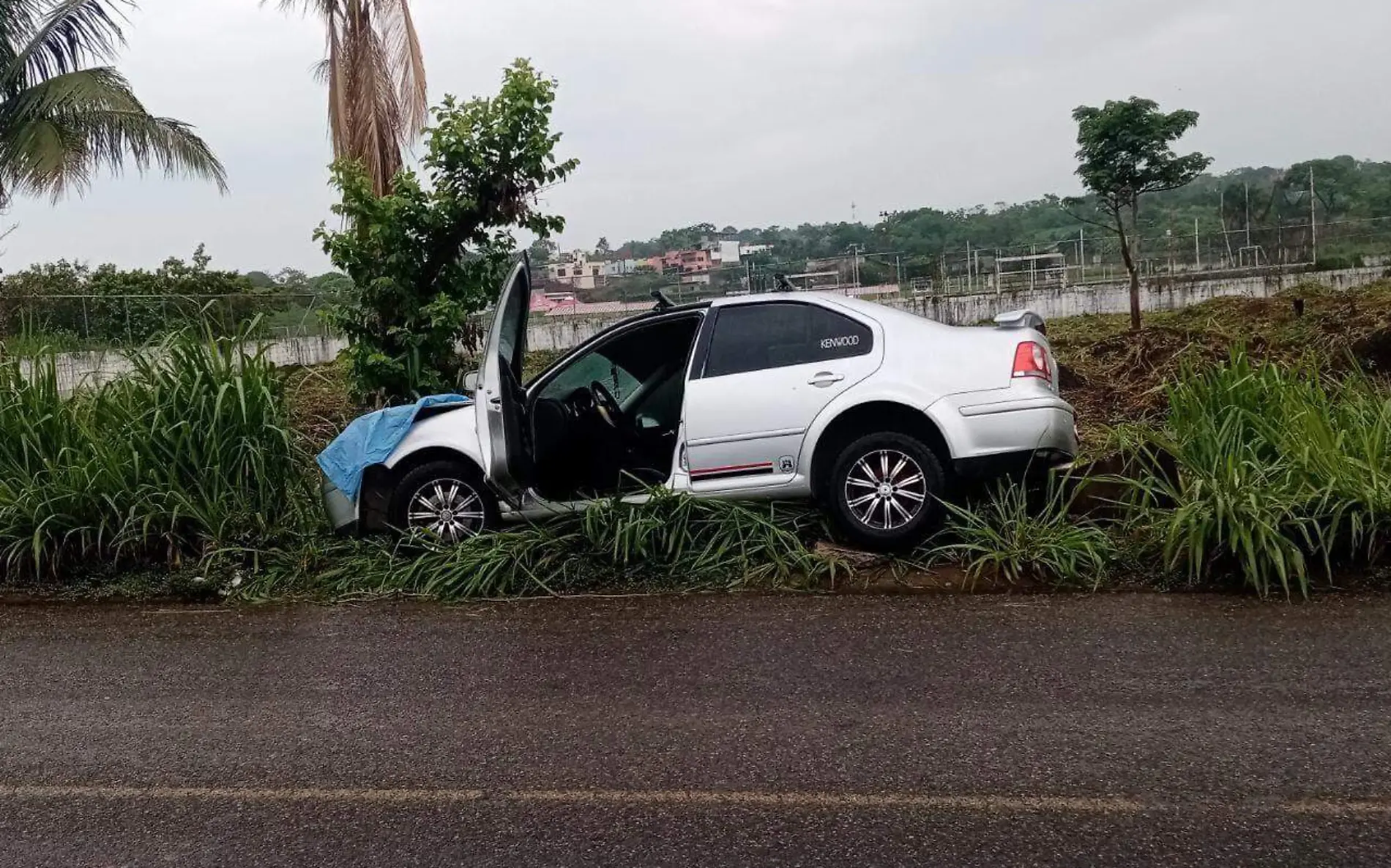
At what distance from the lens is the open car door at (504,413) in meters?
6.96

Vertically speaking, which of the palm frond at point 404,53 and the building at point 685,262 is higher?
the palm frond at point 404,53

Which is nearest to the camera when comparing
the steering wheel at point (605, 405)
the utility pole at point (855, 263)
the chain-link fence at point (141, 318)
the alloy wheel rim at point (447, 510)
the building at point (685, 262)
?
the alloy wheel rim at point (447, 510)

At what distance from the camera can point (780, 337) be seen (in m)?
7.21

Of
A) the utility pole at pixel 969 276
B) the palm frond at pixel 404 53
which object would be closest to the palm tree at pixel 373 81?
the palm frond at pixel 404 53

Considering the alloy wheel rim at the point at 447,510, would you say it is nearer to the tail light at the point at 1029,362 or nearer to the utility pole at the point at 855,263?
the tail light at the point at 1029,362

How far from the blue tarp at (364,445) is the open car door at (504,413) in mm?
656

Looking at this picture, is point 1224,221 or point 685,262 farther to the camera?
point 1224,221

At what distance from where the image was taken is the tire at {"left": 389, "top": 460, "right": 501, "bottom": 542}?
7.43 meters

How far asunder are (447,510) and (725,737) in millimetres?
3581

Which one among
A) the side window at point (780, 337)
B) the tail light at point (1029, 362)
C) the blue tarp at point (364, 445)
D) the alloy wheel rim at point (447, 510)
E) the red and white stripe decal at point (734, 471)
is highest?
the side window at point (780, 337)

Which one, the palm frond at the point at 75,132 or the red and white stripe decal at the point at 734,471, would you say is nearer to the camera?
the red and white stripe decal at the point at 734,471

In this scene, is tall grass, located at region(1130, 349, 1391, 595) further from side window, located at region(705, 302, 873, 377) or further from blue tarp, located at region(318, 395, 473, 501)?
blue tarp, located at region(318, 395, 473, 501)

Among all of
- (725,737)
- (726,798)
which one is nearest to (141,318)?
(725,737)

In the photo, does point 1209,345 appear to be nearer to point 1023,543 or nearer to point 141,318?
point 1023,543
